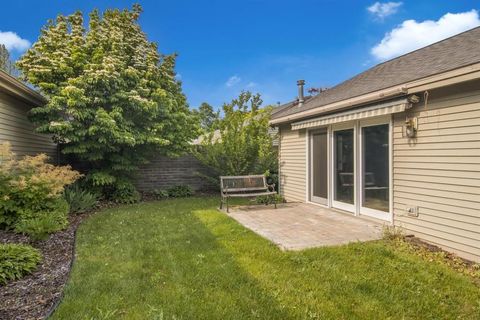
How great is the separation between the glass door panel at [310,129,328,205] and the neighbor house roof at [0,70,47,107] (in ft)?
23.8

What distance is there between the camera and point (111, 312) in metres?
2.87

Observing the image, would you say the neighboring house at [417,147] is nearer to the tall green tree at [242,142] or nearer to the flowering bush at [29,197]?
the tall green tree at [242,142]

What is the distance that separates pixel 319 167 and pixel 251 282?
5.19 metres

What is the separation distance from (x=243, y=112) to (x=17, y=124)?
260 inches

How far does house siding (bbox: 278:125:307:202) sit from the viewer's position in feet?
28.9

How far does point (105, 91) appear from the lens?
8.39 metres

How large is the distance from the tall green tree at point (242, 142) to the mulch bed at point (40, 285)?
6.06m

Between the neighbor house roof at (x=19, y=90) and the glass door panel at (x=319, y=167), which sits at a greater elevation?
the neighbor house roof at (x=19, y=90)

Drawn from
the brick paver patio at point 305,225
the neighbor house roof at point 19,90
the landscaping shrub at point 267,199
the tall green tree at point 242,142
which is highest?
the neighbor house roof at point 19,90

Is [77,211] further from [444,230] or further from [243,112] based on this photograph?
[444,230]

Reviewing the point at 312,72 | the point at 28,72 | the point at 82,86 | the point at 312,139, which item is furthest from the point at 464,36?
the point at 312,72

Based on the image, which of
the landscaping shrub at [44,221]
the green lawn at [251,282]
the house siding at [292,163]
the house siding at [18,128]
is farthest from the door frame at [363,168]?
the house siding at [18,128]

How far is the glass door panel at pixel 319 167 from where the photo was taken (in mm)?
7906

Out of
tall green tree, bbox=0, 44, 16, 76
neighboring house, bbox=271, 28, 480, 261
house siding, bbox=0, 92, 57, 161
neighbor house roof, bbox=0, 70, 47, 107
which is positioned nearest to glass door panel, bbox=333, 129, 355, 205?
neighboring house, bbox=271, 28, 480, 261
